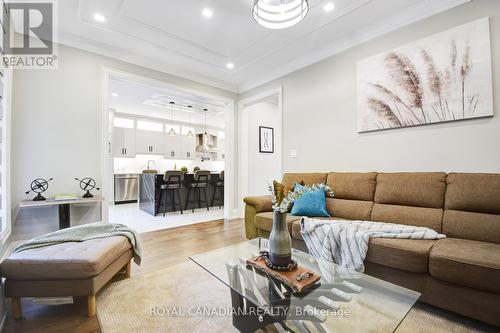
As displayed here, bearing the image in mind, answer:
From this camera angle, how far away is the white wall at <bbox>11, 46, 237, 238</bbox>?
279 cm

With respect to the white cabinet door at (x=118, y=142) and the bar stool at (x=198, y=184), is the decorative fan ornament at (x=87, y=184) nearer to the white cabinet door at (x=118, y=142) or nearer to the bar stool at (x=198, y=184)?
the bar stool at (x=198, y=184)

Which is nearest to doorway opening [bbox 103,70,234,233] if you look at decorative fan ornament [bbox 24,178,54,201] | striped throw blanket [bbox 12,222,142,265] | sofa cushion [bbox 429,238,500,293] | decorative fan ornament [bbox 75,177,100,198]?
decorative fan ornament [bbox 75,177,100,198]

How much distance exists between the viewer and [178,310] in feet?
5.52

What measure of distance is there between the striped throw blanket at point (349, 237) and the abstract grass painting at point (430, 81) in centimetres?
126

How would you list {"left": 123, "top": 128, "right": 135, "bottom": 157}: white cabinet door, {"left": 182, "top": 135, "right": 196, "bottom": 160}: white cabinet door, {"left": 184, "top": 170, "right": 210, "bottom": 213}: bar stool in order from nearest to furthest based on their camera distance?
1. {"left": 184, "top": 170, "right": 210, "bottom": 213}: bar stool
2. {"left": 123, "top": 128, "right": 135, "bottom": 157}: white cabinet door
3. {"left": 182, "top": 135, "right": 196, "bottom": 160}: white cabinet door

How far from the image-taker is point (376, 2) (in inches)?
95.3

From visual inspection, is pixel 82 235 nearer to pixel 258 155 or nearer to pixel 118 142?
pixel 258 155

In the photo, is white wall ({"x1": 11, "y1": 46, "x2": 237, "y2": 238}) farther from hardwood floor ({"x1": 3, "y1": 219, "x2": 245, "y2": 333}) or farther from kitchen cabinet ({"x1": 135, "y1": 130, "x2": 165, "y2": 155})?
kitchen cabinet ({"x1": 135, "y1": 130, "x2": 165, "y2": 155})

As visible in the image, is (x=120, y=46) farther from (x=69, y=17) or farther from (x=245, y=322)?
(x=245, y=322)

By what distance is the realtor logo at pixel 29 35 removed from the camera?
2486 mm

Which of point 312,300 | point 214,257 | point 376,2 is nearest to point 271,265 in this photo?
point 312,300

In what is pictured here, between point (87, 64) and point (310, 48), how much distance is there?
321 centimetres

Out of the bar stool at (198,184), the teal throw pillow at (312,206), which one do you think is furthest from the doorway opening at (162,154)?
the teal throw pillow at (312,206)

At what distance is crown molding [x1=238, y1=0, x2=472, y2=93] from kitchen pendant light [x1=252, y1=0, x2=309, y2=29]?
126 centimetres
